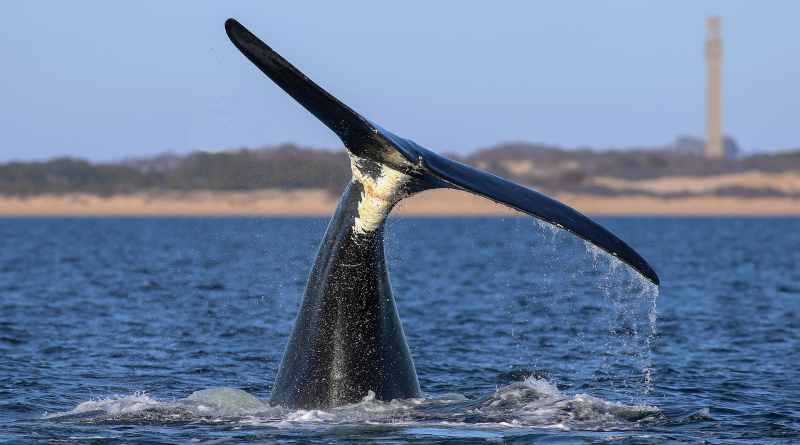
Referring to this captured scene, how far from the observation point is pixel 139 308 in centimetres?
2577

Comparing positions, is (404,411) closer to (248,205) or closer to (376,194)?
(376,194)

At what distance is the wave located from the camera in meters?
11.7

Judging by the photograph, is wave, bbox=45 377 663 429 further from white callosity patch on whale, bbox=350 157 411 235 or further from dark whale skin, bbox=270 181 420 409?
white callosity patch on whale, bbox=350 157 411 235

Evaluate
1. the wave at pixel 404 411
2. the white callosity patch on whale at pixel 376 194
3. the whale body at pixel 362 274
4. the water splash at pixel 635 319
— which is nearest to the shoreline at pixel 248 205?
the water splash at pixel 635 319

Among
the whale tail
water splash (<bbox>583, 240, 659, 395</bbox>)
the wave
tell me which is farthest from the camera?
the wave

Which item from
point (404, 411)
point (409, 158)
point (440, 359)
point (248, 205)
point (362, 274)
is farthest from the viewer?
point (248, 205)

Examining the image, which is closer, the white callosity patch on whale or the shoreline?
the white callosity patch on whale

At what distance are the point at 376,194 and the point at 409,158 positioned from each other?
1.56ft

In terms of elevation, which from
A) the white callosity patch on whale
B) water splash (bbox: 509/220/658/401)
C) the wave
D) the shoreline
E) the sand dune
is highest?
the sand dune

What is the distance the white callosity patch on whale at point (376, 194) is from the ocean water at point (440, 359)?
39.6 inches

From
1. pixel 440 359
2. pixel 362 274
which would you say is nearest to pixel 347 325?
pixel 362 274

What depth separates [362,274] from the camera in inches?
452

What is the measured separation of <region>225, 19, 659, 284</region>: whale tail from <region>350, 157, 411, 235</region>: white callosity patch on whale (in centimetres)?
10

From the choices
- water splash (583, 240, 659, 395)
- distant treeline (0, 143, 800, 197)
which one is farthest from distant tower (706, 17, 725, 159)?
water splash (583, 240, 659, 395)
